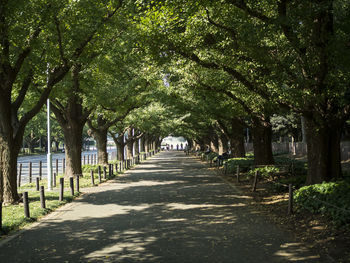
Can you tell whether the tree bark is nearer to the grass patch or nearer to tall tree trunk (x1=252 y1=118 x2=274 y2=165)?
tall tree trunk (x1=252 y1=118 x2=274 y2=165)

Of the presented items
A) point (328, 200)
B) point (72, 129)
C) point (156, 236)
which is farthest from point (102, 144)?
point (328, 200)

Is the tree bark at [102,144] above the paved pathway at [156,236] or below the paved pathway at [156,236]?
above

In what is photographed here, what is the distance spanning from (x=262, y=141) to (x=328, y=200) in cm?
1113

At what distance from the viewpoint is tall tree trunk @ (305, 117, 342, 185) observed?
12.0 m

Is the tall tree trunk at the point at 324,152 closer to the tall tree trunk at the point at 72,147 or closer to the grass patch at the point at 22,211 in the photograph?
the grass patch at the point at 22,211

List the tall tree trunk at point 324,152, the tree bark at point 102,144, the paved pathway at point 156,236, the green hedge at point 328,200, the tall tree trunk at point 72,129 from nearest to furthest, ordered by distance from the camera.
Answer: the paved pathway at point 156,236
the green hedge at point 328,200
the tall tree trunk at point 324,152
the tall tree trunk at point 72,129
the tree bark at point 102,144

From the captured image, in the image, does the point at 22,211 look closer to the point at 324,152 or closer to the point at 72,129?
the point at 324,152

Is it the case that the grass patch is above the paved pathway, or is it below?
above

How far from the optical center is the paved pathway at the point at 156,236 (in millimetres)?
6504

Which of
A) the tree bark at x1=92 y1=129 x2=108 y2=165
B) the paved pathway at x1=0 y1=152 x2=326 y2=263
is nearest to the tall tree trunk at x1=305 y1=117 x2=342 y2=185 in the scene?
the paved pathway at x1=0 y1=152 x2=326 y2=263

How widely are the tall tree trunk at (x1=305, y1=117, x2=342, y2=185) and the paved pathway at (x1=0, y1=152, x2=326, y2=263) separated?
2.56m

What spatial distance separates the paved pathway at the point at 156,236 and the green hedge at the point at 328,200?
3.95ft

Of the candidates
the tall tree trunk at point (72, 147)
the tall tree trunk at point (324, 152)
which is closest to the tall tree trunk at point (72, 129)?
the tall tree trunk at point (72, 147)

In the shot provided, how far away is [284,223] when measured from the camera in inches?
357
